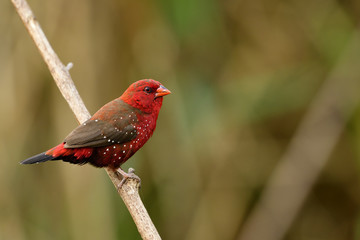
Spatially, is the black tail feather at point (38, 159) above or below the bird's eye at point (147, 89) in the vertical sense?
below

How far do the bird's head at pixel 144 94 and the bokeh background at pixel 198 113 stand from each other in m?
0.99

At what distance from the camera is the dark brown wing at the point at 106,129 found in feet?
12.2

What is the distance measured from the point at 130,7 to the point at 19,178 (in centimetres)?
197

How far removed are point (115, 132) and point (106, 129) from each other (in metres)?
0.08

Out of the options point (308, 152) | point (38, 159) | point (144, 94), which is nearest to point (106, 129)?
point (144, 94)

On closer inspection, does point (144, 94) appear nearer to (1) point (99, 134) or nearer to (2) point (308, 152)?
(1) point (99, 134)

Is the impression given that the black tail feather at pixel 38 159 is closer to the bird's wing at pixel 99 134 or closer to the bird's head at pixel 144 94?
the bird's wing at pixel 99 134

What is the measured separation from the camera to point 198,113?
5160 millimetres

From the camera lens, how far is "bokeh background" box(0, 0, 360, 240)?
5.13 metres

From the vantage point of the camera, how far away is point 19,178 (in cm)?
527

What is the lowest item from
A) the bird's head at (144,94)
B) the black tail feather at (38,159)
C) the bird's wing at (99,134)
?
the black tail feather at (38,159)

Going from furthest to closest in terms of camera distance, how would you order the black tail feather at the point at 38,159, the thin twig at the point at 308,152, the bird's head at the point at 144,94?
the thin twig at the point at 308,152, the bird's head at the point at 144,94, the black tail feather at the point at 38,159

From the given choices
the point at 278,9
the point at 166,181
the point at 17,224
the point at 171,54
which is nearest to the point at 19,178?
the point at 17,224

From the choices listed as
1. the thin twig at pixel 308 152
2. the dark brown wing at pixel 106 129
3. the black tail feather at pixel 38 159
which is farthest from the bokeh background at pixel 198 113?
the black tail feather at pixel 38 159
